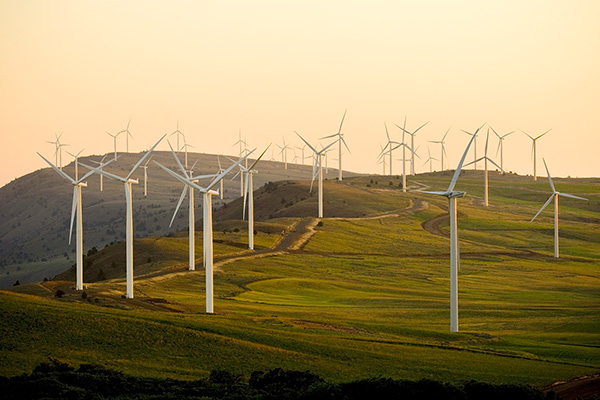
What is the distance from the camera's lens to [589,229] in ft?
634

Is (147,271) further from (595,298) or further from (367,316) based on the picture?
(595,298)

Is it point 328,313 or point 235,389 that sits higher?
point 235,389

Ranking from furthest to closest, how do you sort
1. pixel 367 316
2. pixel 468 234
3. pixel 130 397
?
pixel 468 234, pixel 367 316, pixel 130 397

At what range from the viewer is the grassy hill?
2212 inches

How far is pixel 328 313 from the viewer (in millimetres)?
85125

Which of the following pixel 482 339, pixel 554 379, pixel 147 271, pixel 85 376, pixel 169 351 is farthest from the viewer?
pixel 147 271

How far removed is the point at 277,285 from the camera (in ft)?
369

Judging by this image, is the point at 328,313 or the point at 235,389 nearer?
the point at 235,389

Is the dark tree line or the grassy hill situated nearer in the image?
the dark tree line

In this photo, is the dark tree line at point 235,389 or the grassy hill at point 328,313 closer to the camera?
the dark tree line at point 235,389

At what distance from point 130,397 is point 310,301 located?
55.9 m

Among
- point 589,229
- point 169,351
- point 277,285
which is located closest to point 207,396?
point 169,351

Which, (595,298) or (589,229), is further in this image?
(589,229)

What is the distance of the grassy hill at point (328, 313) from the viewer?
56188 mm
